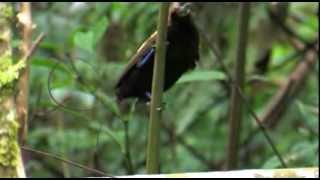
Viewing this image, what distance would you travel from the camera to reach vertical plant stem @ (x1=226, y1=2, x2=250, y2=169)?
2723mm

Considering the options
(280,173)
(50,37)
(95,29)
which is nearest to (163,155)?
(50,37)

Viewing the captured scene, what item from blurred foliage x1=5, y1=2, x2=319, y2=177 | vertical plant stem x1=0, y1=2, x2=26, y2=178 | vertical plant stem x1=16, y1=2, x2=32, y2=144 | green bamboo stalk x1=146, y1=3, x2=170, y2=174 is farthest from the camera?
blurred foliage x1=5, y1=2, x2=319, y2=177

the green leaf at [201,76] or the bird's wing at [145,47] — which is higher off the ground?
the bird's wing at [145,47]

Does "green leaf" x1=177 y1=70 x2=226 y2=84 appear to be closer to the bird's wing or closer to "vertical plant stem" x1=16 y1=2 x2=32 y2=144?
the bird's wing

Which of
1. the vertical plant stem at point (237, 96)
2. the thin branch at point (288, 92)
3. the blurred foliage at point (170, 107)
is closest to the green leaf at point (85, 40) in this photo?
the blurred foliage at point (170, 107)

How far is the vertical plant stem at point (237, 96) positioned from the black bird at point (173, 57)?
2.66ft

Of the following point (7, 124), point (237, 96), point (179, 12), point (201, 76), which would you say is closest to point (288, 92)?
point (237, 96)

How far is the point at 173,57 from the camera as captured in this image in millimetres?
1810

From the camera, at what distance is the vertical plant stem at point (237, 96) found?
2.72m

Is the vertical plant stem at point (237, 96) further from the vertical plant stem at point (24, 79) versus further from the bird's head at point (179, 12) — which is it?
the vertical plant stem at point (24, 79)

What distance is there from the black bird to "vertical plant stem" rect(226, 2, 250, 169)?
0.81 meters

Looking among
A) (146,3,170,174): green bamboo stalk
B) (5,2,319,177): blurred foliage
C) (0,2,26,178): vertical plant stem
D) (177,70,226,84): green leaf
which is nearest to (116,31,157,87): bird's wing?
(146,3,170,174): green bamboo stalk

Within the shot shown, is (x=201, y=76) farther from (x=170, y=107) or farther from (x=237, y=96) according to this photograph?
(x=170, y=107)

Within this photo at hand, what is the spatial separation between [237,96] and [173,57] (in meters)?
0.92
